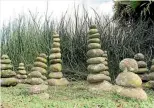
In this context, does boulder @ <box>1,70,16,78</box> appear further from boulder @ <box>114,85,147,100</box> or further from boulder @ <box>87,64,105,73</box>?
boulder @ <box>114,85,147,100</box>

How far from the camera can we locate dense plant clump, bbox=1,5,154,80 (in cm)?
1025

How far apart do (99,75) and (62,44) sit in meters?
3.44

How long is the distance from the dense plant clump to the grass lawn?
2.66 metres

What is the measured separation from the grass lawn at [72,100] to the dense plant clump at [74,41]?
8.72ft

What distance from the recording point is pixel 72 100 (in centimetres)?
653

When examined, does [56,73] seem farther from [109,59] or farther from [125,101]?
[125,101]

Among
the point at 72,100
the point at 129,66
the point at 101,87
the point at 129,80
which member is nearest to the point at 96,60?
the point at 101,87

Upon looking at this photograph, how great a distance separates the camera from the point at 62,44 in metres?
11.0

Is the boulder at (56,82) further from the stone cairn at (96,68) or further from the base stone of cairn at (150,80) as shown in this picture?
the base stone of cairn at (150,80)

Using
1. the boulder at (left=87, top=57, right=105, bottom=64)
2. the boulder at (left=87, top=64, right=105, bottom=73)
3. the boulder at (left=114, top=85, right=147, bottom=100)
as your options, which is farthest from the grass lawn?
the boulder at (left=87, top=57, right=105, bottom=64)

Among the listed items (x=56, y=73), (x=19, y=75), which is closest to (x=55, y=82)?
(x=56, y=73)

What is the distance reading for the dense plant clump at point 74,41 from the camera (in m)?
10.3

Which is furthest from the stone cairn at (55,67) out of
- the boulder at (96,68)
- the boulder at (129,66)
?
the boulder at (129,66)

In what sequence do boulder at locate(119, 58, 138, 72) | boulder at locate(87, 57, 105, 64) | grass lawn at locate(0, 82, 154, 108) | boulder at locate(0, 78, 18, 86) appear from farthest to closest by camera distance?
boulder at locate(0, 78, 18, 86), boulder at locate(87, 57, 105, 64), boulder at locate(119, 58, 138, 72), grass lawn at locate(0, 82, 154, 108)
